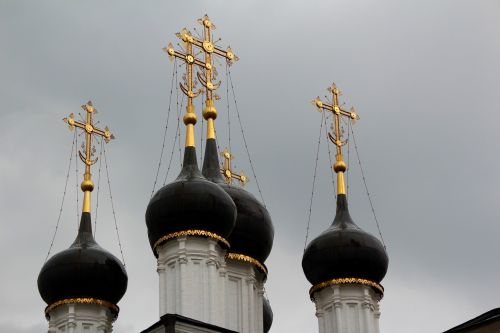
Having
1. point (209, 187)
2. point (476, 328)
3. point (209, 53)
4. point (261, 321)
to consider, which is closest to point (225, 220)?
point (209, 187)

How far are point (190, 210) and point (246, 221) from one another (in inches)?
100

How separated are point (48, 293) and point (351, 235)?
592 centimetres

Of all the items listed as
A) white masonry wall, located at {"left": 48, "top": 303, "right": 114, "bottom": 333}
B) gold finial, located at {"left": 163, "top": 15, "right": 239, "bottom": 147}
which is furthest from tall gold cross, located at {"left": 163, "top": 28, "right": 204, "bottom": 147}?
white masonry wall, located at {"left": 48, "top": 303, "right": 114, "bottom": 333}

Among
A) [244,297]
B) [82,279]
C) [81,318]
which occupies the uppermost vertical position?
[82,279]

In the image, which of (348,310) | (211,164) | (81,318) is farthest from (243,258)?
(81,318)

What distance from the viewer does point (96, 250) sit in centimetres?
2669

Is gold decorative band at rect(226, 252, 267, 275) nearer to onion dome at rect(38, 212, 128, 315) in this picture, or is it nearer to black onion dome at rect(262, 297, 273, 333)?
onion dome at rect(38, 212, 128, 315)

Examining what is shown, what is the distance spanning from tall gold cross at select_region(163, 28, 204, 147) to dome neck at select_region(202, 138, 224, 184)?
44.7 inches

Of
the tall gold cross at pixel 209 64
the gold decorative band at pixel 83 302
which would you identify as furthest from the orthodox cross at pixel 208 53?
the gold decorative band at pixel 83 302

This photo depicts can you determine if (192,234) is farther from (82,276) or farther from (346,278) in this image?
(346,278)

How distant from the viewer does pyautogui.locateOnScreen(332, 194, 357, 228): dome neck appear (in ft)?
89.2

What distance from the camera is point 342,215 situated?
27484 mm

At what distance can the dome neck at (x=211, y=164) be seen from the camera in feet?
88.1

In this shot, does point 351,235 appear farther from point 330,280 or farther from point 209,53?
point 209,53
